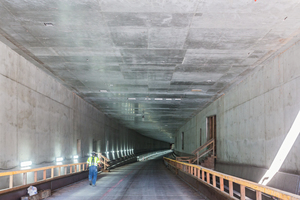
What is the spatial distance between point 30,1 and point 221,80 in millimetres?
12247

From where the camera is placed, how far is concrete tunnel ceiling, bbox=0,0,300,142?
8492 millimetres

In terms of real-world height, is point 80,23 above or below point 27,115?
above

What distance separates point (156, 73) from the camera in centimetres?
1628

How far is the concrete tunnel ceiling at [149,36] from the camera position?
849 cm

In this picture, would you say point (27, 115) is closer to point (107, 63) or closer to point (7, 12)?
point (107, 63)

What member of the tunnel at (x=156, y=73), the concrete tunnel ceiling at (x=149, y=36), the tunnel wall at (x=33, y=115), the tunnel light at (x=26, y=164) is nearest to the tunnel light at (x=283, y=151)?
the tunnel at (x=156, y=73)

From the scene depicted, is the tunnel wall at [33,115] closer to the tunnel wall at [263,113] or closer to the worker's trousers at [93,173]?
the worker's trousers at [93,173]

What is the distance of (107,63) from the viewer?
14.5m

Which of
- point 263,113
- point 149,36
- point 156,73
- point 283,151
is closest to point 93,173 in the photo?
point 156,73

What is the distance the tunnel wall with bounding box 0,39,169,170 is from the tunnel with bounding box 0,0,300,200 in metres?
0.06

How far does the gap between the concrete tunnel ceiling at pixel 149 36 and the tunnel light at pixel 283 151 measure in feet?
10.4

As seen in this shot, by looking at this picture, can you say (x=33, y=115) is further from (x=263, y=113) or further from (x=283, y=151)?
(x=283, y=151)

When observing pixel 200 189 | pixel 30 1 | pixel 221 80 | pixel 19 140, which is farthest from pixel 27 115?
→ pixel 221 80

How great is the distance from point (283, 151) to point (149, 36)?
255 inches
